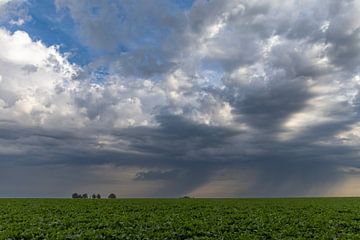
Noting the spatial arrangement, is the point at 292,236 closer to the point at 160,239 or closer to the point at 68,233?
the point at 160,239

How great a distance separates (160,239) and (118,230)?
454cm

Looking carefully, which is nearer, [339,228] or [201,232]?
[201,232]

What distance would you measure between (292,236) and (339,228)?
672cm

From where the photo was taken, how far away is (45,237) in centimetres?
2975

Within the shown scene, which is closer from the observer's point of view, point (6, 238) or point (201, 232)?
point (6, 238)

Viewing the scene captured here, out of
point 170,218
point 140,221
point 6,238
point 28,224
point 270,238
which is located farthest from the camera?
point 170,218

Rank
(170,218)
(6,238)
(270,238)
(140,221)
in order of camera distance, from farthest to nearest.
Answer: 1. (170,218)
2. (140,221)
3. (270,238)
4. (6,238)

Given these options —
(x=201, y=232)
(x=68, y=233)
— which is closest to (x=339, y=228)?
(x=201, y=232)

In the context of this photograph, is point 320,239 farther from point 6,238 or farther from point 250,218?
point 6,238

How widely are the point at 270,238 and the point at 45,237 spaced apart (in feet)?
53.7

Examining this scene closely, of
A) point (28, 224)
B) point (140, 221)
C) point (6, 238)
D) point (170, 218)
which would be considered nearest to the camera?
point (6, 238)

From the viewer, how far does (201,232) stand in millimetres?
32469

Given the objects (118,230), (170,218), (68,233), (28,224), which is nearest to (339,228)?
(170,218)

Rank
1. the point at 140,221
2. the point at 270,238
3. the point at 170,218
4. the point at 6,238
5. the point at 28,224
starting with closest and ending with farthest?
1. the point at 6,238
2. the point at 270,238
3. the point at 28,224
4. the point at 140,221
5. the point at 170,218
